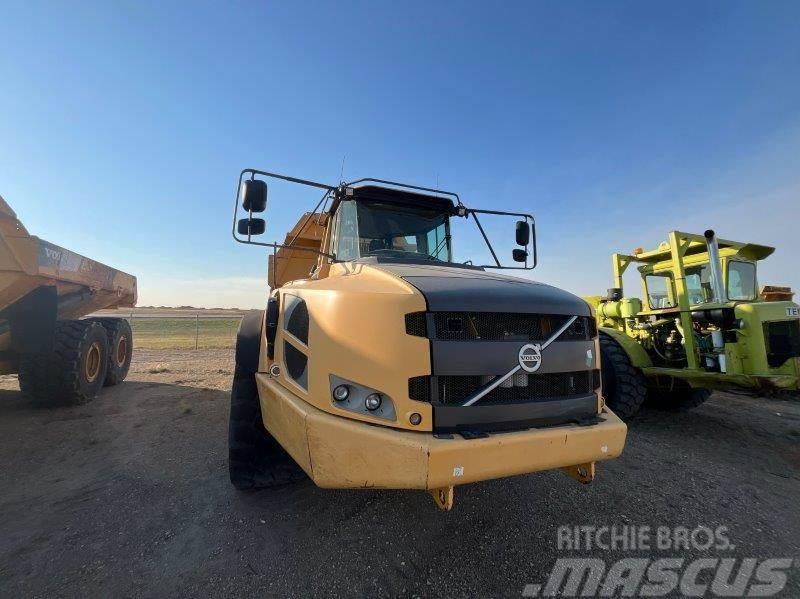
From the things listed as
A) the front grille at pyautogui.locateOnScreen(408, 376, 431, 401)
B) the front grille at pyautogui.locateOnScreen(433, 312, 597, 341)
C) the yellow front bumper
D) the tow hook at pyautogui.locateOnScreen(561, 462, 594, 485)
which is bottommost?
the tow hook at pyautogui.locateOnScreen(561, 462, 594, 485)

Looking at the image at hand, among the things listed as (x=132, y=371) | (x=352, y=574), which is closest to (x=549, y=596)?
(x=352, y=574)

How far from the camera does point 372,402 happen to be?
6.73 feet

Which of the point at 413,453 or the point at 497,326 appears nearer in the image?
the point at 413,453

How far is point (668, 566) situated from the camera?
2.33 m

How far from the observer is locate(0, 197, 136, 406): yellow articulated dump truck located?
15.5 ft

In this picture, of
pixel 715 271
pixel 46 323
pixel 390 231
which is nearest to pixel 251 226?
pixel 390 231

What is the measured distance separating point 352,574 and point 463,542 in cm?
72

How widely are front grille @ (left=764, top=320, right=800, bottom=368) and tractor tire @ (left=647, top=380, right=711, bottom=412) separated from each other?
1058 mm

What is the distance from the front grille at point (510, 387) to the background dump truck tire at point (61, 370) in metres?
5.92

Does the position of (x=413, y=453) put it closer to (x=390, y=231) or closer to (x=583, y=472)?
(x=583, y=472)

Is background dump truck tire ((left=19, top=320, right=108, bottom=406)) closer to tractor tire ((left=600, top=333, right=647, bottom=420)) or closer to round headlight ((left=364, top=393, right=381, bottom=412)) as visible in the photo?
round headlight ((left=364, top=393, right=381, bottom=412))

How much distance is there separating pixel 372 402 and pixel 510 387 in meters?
0.79

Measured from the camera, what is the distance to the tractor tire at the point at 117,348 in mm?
7242

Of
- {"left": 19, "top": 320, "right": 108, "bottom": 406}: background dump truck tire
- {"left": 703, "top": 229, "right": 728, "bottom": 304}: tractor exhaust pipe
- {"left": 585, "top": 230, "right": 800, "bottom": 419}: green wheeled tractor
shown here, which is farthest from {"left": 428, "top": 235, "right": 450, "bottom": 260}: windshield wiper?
{"left": 19, "top": 320, "right": 108, "bottom": 406}: background dump truck tire
